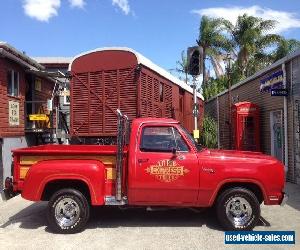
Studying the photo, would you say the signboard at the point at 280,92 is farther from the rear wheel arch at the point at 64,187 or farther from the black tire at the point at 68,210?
the black tire at the point at 68,210

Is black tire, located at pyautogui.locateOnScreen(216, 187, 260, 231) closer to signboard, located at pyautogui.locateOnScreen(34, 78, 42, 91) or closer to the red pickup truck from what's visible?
the red pickup truck

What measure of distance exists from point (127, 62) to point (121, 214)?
5787mm

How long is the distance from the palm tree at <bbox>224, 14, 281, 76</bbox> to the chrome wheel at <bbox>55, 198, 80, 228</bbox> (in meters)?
33.5

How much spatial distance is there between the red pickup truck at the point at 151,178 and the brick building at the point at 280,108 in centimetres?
538

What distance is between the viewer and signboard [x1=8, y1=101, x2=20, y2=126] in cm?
1515

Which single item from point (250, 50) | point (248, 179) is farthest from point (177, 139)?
point (250, 50)

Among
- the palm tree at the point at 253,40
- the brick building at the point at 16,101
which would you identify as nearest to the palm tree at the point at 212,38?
the palm tree at the point at 253,40

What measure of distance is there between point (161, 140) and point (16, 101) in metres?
9.32

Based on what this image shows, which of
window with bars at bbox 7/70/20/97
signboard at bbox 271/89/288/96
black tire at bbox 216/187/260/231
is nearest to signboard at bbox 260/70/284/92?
signboard at bbox 271/89/288/96

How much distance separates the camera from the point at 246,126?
1705 cm

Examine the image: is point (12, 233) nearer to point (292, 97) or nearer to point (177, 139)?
point (177, 139)

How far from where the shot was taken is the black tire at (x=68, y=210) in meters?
8.01

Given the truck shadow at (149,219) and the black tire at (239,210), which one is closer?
the black tire at (239,210)

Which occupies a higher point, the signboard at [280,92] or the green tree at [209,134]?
the signboard at [280,92]
